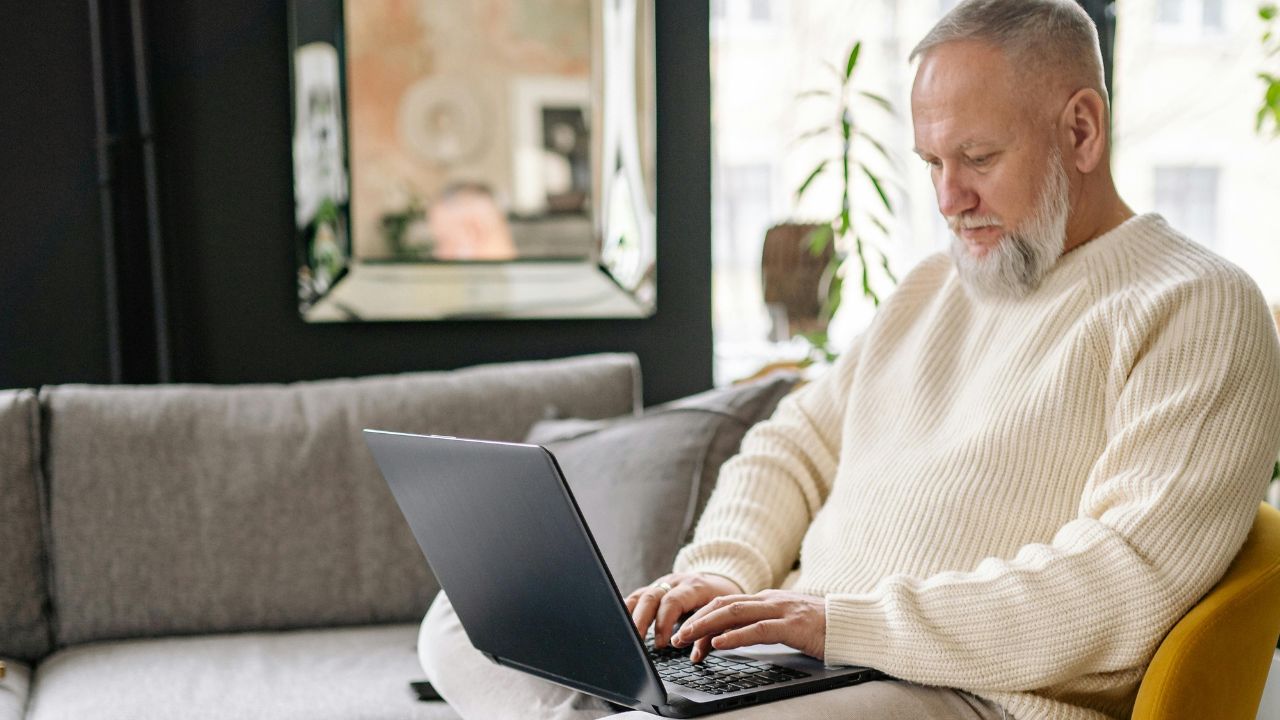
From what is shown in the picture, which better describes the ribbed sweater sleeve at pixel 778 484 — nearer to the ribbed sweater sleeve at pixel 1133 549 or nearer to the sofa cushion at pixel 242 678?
the ribbed sweater sleeve at pixel 1133 549

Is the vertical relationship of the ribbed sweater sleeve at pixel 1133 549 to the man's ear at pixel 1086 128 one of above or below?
below

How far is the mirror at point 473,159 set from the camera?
9.04 ft

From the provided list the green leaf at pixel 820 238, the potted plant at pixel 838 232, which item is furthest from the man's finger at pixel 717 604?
the green leaf at pixel 820 238

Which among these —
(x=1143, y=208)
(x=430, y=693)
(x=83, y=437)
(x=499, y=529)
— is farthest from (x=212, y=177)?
(x=1143, y=208)

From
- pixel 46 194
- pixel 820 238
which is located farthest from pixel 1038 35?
pixel 46 194

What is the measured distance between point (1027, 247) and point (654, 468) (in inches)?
30.3

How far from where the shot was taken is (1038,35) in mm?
1411

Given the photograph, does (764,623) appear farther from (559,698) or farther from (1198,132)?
(1198,132)

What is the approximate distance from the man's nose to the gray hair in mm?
150

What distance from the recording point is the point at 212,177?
274 cm

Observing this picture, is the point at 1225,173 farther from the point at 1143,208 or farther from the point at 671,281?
the point at 671,281

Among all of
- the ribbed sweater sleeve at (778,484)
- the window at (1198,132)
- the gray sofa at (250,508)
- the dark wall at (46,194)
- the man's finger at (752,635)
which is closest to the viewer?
the man's finger at (752,635)

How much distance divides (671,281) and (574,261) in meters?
0.28

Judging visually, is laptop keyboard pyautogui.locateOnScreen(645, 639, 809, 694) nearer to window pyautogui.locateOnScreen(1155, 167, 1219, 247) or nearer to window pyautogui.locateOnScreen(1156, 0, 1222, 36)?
window pyautogui.locateOnScreen(1155, 167, 1219, 247)
